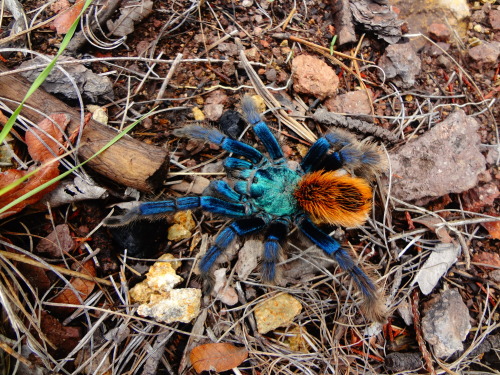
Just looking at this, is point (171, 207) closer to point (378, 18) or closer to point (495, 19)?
point (378, 18)

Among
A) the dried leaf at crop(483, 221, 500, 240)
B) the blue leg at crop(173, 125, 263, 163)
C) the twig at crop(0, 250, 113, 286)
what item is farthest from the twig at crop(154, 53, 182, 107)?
the dried leaf at crop(483, 221, 500, 240)

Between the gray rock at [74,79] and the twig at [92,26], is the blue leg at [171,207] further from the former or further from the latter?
the twig at [92,26]

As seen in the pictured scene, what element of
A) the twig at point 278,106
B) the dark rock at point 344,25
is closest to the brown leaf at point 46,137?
the twig at point 278,106

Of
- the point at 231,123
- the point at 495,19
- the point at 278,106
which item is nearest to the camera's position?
the point at 231,123

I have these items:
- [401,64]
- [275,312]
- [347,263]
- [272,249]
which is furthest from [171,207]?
[401,64]

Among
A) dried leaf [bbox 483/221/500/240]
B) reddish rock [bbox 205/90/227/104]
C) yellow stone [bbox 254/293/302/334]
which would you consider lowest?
dried leaf [bbox 483/221/500/240]

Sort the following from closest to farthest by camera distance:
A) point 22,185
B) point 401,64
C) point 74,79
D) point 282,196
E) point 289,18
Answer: point 22,185 → point 74,79 → point 282,196 → point 401,64 → point 289,18

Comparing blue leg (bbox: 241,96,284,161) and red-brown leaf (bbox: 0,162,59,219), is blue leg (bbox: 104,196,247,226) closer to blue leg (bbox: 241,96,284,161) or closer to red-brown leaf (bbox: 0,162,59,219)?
red-brown leaf (bbox: 0,162,59,219)

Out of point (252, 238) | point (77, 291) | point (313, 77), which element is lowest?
point (252, 238)
